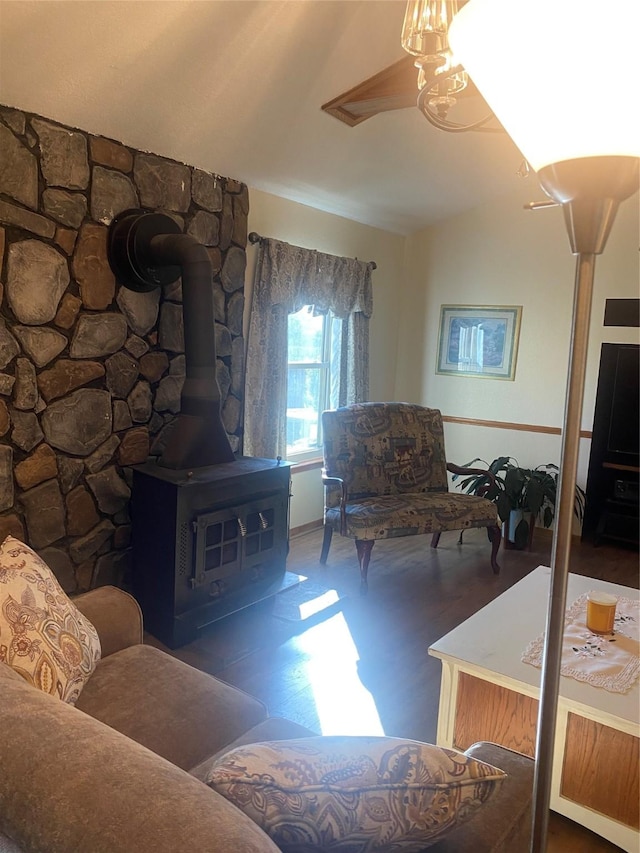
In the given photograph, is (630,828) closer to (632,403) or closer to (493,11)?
(493,11)

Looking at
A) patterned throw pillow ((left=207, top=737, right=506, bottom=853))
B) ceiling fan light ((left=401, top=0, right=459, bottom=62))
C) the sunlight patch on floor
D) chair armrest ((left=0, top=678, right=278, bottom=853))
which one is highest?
ceiling fan light ((left=401, top=0, right=459, bottom=62))

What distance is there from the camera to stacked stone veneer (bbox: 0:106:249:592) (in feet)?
8.69

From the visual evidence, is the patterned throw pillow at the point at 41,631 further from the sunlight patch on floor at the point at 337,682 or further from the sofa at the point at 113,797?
the sunlight patch on floor at the point at 337,682

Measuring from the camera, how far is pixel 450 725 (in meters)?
2.04

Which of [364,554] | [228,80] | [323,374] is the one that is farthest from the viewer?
[323,374]

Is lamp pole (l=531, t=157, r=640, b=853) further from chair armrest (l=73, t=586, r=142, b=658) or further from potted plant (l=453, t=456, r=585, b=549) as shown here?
potted plant (l=453, t=456, r=585, b=549)

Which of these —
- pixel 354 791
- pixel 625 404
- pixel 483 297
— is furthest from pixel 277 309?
pixel 354 791

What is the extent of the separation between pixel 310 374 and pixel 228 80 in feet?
7.40

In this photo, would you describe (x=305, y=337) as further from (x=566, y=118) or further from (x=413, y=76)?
(x=566, y=118)

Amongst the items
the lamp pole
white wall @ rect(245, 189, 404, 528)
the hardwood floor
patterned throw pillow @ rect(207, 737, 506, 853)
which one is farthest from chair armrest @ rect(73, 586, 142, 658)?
white wall @ rect(245, 189, 404, 528)

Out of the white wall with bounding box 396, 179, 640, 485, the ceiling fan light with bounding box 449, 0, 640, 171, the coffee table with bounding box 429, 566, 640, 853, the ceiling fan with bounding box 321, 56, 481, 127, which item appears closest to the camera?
the ceiling fan light with bounding box 449, 0, 640, 171

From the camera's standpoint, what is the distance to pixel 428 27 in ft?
4.99

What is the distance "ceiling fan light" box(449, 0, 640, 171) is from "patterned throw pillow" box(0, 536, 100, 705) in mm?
1484

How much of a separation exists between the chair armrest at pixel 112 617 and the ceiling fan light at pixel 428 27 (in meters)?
1.79
